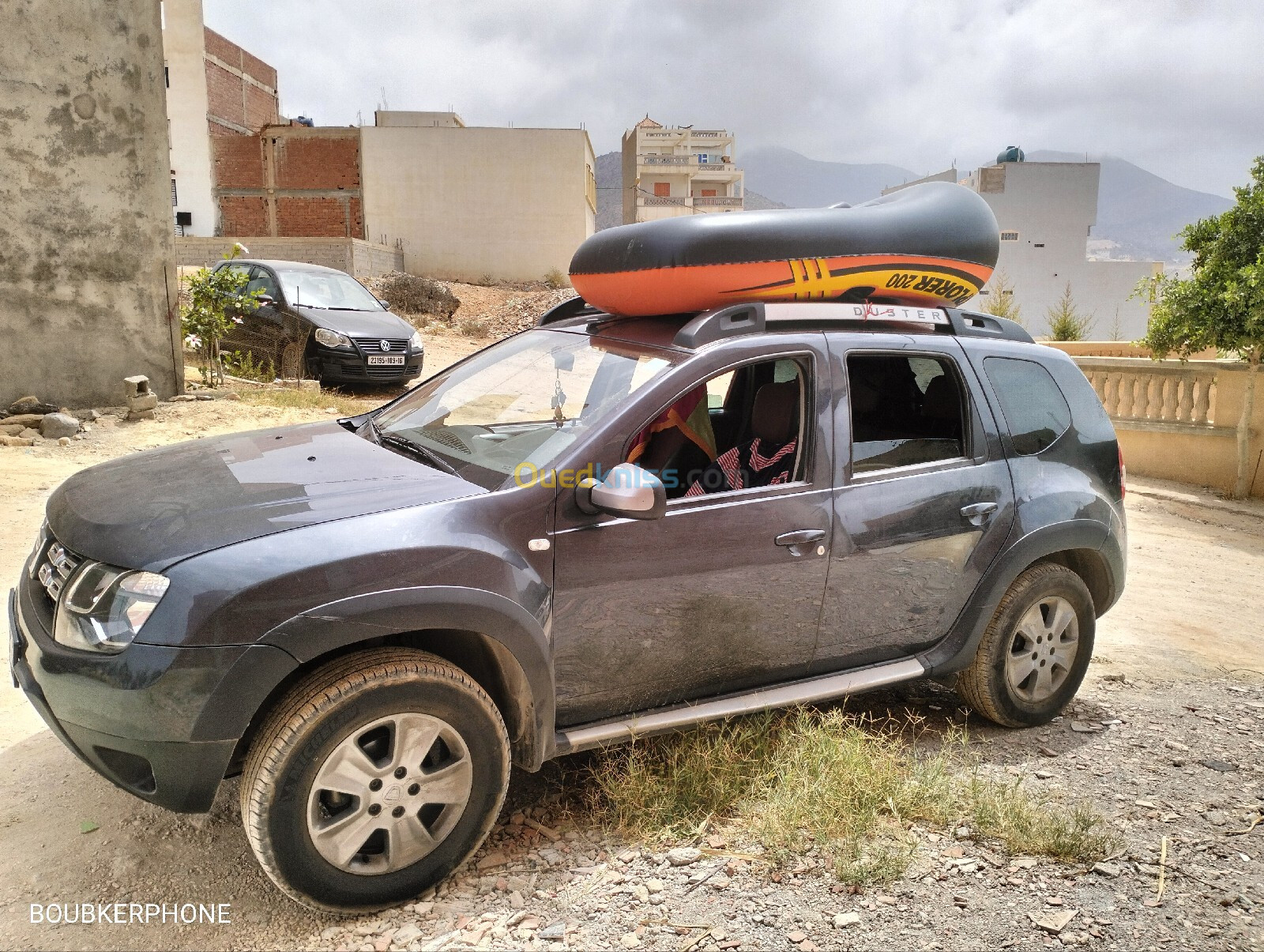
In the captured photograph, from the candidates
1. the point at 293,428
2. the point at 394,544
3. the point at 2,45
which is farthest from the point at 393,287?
the point at 394,544

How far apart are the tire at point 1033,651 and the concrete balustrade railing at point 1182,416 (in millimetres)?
10184

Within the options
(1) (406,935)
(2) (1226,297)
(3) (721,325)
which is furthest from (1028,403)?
(2) (1226,297)

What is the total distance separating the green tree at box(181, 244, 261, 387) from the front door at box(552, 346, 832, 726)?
942 cm

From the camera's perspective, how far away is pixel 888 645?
364cm

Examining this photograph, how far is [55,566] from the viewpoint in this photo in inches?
107

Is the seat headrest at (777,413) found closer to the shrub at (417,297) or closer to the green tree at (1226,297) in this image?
the green tree at (1226,297)

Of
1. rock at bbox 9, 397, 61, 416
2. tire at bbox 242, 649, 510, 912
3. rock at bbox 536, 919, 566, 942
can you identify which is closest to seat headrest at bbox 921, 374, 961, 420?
tire at bbox 242, 649, 510, 912

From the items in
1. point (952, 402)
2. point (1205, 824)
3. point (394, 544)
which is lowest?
point (1205, 824)

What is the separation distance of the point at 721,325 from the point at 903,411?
0.94 metres

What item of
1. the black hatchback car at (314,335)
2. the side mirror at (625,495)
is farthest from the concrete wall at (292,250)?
the side mirror at (625,495)

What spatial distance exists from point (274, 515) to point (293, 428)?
4.42 feet

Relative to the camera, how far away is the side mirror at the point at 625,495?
9.06 feet

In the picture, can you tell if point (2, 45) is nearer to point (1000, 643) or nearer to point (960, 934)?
point (1000, 643)

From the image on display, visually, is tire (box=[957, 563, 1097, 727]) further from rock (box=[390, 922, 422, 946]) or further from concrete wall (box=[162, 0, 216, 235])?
concrete wall (box=[162, 0, 216, 235])
